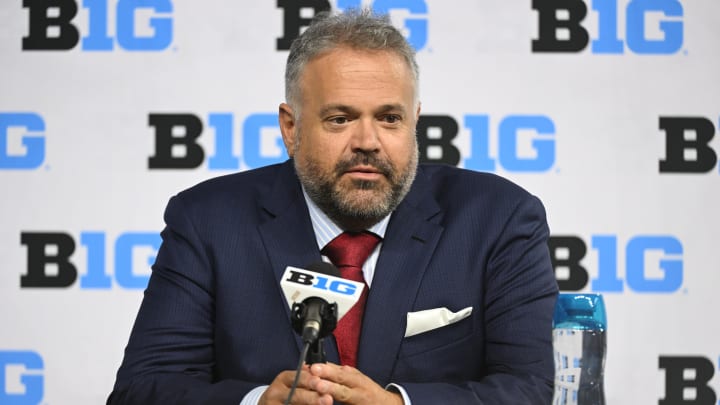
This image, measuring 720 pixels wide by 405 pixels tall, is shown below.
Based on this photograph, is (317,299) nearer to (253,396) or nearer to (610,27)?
(253,396)

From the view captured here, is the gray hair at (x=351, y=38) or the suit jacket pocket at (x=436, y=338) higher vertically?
the gray hair at (x=351, y=38)

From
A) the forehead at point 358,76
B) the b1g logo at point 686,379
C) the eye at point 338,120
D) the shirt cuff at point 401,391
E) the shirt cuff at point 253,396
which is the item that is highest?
the forehead at point 358,76

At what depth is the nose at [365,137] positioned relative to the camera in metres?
2.08

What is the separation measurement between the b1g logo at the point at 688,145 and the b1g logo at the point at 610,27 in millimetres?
296

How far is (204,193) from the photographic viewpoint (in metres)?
2.33

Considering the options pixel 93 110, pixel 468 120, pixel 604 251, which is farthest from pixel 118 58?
pixel 604 251

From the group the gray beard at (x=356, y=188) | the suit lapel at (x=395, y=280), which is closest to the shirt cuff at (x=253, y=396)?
the suit lapel at (x=395, y=280)

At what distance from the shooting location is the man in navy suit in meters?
2.08

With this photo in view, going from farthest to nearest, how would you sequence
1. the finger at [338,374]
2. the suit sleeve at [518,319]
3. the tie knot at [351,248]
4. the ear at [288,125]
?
1. the ear at [288,125]
2. the tie knot at [351,248]
3. the suit sleeve at [518,319]
4. the finger at [338,374]

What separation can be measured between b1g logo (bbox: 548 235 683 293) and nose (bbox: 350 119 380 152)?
65.0 inches

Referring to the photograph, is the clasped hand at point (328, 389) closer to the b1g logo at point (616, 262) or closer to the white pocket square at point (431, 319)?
the white pocket square at point (431, 319)

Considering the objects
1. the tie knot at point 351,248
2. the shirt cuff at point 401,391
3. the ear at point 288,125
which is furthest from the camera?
the ear at point 288,125

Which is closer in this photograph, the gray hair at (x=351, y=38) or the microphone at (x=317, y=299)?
the microphone at (x=317, y=299)

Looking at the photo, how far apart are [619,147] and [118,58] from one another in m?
2.00
